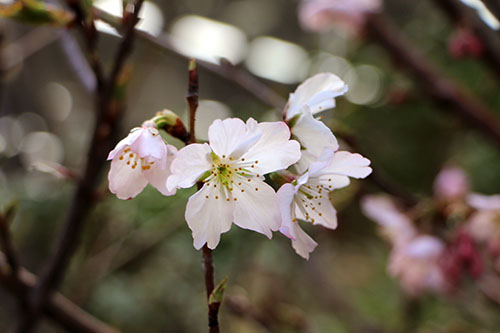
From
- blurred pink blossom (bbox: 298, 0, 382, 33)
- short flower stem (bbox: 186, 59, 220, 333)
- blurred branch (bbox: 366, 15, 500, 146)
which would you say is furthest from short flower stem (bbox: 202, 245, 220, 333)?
blurred pink blossom (bbox: 298, 0, 382, 33)

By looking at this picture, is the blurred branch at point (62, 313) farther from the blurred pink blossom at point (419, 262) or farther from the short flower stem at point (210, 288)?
the blurred pink blossom at point (419, 262)

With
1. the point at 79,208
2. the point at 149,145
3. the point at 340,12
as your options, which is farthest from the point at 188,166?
the point at 340,12

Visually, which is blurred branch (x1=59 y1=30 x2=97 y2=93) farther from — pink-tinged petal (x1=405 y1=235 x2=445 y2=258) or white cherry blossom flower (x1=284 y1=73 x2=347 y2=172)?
pink-tinged petal (x1=405 y1=235 x2=445 y2=258)

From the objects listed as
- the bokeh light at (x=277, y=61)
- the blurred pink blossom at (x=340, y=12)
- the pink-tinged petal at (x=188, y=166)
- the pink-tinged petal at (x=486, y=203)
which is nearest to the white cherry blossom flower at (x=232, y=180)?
the pink-tinged petal at (x=188, y=166)

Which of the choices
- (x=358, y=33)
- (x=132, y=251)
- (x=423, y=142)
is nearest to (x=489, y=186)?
(x=423, y=142)

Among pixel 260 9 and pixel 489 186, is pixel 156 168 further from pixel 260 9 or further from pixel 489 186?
pixel 260 9

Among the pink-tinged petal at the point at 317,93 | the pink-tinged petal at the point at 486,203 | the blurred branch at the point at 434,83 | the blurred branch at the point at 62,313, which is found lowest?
the blurred branch at the point at 62,313
